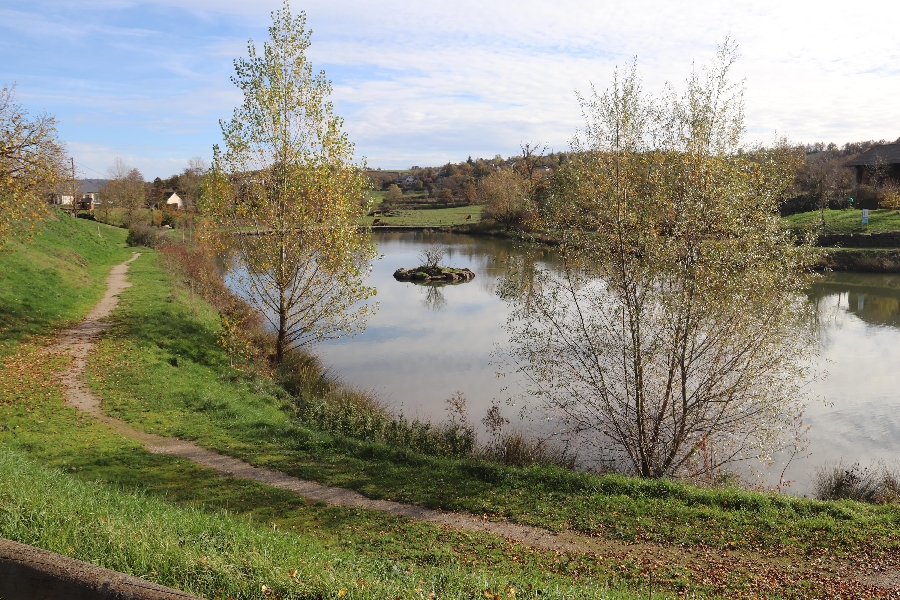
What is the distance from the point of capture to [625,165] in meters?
12.6

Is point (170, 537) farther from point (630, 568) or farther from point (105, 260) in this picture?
point (105, 260)

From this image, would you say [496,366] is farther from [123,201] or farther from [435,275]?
[123,201]

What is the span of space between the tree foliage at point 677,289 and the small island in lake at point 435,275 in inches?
1088

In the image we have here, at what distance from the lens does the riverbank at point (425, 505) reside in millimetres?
6305

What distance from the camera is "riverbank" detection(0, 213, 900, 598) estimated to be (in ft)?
20.7

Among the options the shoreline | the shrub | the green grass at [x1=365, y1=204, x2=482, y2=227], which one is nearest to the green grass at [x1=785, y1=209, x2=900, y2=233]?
the shrub

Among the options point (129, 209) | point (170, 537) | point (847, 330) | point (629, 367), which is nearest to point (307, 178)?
point (629, 367)

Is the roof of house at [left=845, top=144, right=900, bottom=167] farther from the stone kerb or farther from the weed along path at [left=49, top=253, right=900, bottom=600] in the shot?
the stone kerb

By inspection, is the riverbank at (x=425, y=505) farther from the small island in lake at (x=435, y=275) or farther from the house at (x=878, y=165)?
the house at (x=878, y=165)

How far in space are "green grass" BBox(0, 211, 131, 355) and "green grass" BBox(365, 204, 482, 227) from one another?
40.6 m

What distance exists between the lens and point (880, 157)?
51469mm

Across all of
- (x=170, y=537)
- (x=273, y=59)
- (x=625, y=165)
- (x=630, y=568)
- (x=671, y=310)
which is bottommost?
(x=630, y=568)

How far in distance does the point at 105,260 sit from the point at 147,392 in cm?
2482

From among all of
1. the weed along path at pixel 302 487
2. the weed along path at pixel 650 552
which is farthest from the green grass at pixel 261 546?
the weed along path at pixel 650 552
